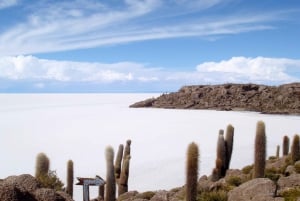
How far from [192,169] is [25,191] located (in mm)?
5380

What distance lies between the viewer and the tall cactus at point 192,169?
1090 cm

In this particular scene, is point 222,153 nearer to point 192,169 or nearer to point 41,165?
point 192,169

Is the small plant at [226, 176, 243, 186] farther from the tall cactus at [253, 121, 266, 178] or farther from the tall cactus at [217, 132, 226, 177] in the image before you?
the tall cactus at [217, 132, 226, 177]

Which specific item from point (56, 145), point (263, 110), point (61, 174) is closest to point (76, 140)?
point (56, 145)

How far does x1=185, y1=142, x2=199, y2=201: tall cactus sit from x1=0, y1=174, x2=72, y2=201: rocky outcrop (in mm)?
4290

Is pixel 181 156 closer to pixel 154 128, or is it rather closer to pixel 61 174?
pixel 61 174

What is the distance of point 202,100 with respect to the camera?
78.3 meters

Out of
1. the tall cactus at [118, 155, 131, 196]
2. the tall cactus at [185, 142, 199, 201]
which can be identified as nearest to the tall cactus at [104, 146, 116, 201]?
the tall cactus at [185, 142, 199, 201]

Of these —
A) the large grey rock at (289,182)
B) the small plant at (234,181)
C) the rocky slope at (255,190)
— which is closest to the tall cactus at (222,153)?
the rocky slope at (255,190)

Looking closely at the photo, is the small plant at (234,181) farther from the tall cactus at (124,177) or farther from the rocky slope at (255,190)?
the tall cactus at (124,177)

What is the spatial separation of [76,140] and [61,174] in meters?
13.4

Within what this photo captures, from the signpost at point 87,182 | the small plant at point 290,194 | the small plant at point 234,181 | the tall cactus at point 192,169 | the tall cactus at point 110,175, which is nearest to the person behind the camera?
the signpost at point 87,182

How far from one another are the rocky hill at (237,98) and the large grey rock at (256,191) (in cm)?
5872

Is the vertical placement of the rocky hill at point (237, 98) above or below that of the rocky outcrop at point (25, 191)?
above
